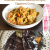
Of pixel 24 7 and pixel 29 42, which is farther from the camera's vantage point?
pixel 24 7

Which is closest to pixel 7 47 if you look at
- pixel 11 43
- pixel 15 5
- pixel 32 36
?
pixel 11 43

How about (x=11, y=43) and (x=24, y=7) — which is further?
(x=24, y=7)

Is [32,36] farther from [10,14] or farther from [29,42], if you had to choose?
[10,14]

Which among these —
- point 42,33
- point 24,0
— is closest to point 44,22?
point 42,33

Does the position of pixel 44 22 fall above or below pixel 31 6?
below

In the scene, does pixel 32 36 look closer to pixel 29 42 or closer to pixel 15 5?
pixel 29 42

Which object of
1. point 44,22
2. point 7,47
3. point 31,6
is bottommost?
point 7,47

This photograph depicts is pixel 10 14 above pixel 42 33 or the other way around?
above
